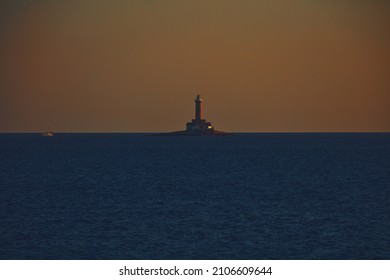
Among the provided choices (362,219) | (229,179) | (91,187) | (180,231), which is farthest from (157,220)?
(229,179)

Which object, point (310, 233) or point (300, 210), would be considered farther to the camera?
point (300, 210)

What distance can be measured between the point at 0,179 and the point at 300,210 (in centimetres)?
4563

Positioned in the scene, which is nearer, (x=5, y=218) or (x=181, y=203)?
(x=5, y=218)

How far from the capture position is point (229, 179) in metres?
86.7

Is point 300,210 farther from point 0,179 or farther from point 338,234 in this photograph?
point 0,179

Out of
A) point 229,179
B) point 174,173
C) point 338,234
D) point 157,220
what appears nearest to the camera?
point 338,234

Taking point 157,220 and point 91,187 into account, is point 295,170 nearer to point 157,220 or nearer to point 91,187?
point 91,187

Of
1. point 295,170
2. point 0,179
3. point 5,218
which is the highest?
point 295,170

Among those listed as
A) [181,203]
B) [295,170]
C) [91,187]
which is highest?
[295,170]

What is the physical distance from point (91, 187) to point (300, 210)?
27.3 m

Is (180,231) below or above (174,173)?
below

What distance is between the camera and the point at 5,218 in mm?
52906
